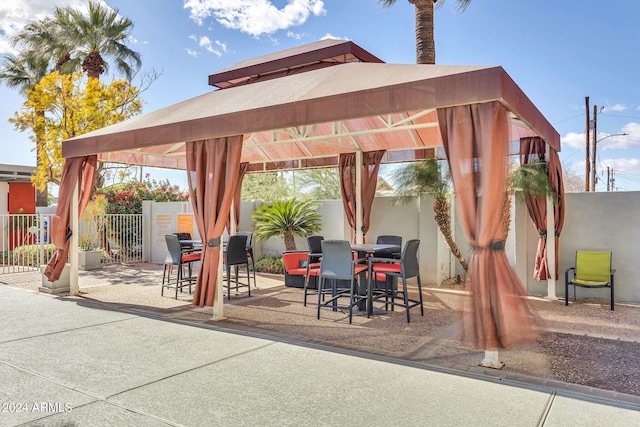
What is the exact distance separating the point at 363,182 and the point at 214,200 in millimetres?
4024

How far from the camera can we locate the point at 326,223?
10086 millimetres

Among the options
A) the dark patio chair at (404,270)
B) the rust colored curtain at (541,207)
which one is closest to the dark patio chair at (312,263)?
the dark patio chair at (404,270)

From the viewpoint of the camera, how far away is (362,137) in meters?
8.52

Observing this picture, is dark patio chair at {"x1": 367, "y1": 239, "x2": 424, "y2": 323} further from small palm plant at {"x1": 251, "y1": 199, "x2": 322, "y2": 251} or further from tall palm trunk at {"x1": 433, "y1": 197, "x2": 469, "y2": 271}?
small palm plant at {"x1": 251, "y1": 199, "x2": 322, "y2": 251}

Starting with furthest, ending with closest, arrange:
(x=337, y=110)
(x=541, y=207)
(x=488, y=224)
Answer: (x=541, y=207), (x=337, y=110), (x=488, y=224)

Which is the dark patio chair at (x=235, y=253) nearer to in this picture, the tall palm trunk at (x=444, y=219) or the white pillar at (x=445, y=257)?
the tall palm trunk at (x=444, y=219)

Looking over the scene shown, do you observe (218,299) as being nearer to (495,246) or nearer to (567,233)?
(495,246)

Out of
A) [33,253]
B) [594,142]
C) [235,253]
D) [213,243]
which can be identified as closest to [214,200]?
[213,243]

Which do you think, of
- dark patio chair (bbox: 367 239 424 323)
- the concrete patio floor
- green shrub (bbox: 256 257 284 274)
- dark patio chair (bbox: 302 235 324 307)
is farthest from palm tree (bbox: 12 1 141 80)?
dark patio chair (bbox: 367 239 424 323)

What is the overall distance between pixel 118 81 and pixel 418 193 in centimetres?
1017

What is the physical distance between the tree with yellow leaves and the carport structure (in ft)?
13.8

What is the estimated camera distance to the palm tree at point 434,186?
7902 mm

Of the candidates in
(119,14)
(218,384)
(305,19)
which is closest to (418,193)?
(218,384)

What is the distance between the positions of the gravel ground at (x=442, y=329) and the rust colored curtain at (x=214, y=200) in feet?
1.67
